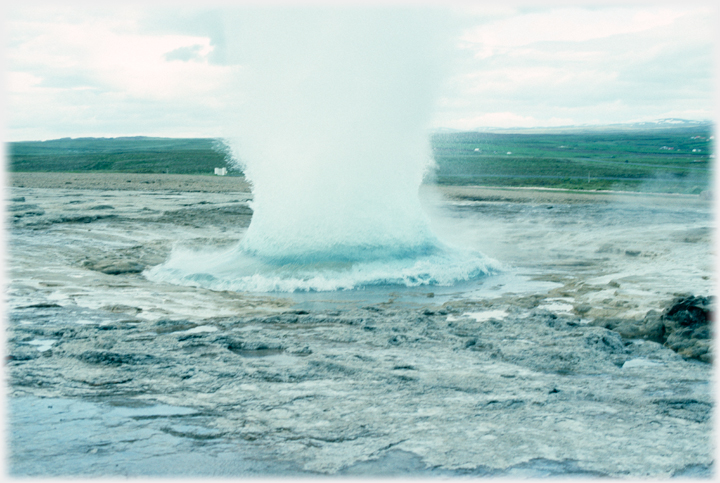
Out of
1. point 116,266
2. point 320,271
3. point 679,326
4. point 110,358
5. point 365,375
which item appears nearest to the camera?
point 365,375

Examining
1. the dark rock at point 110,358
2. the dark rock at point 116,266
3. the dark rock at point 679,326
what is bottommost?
the dark rock at point 679,326

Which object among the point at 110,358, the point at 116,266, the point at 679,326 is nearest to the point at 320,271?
the point at 116,266

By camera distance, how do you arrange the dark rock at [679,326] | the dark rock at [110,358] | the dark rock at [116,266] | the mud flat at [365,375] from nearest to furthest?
the mud flat at [365,375] → the dark rock at [110,358] → the dark rock at [679,326] → the dark rock at [116,266]

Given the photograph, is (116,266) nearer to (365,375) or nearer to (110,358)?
(110,358)

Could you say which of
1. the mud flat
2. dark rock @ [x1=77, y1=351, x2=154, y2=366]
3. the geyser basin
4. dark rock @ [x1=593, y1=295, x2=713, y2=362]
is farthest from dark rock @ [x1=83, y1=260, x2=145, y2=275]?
dark rock @ [x1=593, y1=295, x2=713, y2=362]

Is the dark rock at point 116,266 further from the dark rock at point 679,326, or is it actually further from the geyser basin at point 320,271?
the dark rock at point 679,326

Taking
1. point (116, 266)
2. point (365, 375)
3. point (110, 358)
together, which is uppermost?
point (116, 266)

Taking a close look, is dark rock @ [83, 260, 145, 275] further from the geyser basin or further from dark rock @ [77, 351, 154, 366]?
dark rock @ [77, 351, 154, 366]

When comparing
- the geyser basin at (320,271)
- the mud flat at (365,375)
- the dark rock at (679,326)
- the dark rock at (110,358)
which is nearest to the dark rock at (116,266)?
the mud flat at (365,375)

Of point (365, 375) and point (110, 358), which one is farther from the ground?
point (110, 358)
